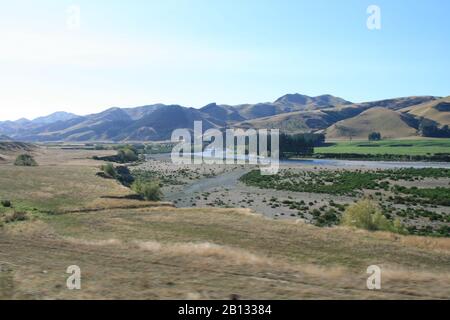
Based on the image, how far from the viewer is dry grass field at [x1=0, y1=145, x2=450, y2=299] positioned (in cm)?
1606

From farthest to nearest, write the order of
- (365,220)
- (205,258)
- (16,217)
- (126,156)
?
(126,156) → (365,220) → (16,217) → (205,258)

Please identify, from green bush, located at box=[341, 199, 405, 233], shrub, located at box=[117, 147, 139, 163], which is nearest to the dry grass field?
green bush, located at box=[341, 199, 405, 233]


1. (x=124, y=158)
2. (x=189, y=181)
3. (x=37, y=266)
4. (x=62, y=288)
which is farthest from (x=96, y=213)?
(x=124, y=158)

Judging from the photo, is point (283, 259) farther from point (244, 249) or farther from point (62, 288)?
point (62, 288)

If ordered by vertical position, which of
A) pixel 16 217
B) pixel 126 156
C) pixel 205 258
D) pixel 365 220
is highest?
pixel 126 156

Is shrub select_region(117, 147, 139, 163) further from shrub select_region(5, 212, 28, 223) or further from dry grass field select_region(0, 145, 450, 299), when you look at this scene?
shrub select_region(5, 212, 28, 223)

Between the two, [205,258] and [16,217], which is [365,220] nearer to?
[205,258]

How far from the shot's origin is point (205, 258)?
21.0 metres

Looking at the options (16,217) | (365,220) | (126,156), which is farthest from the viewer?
(126,156)

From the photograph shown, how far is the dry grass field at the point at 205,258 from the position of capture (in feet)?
52.7

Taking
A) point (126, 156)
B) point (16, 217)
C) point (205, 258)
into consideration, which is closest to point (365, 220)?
point (205, 258)

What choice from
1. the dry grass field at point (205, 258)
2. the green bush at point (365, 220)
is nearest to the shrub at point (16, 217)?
the dry grass field at point (205, 258)
